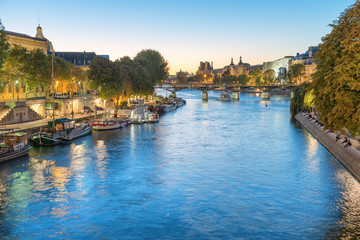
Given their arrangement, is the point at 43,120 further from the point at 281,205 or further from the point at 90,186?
the point at 281,205

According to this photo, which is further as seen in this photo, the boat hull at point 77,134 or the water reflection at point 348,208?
the boat hull at point 77,134

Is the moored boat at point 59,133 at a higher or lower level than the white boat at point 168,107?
lower

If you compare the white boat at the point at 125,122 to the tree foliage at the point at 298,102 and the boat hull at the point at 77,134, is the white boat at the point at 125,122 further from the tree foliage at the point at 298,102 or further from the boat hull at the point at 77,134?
the tree foliage at the point at 298,102

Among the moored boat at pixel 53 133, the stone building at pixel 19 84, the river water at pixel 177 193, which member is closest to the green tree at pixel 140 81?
the stone building at pixel 19 84

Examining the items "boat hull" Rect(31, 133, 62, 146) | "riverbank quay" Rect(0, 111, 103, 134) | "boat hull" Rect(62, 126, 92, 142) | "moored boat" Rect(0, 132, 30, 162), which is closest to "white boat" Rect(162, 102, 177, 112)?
"riverbank quay" Rect(0, 111, 103, 134)

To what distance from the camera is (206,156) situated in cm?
4953

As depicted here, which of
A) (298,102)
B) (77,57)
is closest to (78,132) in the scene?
(298,102)

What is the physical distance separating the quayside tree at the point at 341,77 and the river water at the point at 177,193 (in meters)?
6.85

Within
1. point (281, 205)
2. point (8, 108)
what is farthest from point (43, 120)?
point (281, 205)

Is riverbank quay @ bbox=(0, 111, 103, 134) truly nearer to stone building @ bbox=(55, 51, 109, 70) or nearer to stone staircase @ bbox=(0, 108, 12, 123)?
stone staircase @ bbox=(0, 108, 12, 123)

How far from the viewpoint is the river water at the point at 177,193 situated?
25453mm

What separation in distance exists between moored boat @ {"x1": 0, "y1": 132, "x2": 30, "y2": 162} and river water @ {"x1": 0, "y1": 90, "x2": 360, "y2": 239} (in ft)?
3.49

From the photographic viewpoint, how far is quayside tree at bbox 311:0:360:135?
3000 cm

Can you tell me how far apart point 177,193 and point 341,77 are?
1719 cm
